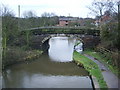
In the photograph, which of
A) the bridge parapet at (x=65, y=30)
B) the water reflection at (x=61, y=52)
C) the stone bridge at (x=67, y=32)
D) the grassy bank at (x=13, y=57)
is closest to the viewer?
the grassy bank at (x=13, y=57)

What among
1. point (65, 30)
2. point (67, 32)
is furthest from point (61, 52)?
point (65, 30)

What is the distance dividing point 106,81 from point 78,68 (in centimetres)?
503

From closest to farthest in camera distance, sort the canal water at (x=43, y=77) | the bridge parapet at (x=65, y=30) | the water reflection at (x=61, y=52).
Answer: the canal water at (x=43, y=77)
the water reflection at (x=61, y=52)
the bridge parapet at (x=65, y=30)

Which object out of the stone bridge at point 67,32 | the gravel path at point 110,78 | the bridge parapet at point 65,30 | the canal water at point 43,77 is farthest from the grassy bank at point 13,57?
the gravel path at point 110,78

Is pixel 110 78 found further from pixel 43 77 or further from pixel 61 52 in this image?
pixel 61 52

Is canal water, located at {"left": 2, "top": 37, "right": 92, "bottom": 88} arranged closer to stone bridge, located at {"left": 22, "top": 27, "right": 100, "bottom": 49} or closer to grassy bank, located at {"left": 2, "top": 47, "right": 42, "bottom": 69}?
grassy bank, located at {"left": 2, "top": 47, "right": 42, "bottom": 69}

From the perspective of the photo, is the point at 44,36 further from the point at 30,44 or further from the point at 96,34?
the point at 96,34

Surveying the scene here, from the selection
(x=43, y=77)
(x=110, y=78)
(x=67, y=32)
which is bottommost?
(x=43, y=77)

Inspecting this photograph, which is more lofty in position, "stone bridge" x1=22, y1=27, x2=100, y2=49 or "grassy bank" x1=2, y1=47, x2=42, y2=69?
"stone bridge" x1=22, y1=27, x2=100, y2=49

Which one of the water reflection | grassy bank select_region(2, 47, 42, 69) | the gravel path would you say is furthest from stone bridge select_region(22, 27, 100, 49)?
the gravel path

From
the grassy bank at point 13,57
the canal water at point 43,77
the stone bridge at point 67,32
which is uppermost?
the stone bridge at point 67,32

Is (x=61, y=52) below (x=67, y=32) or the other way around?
below

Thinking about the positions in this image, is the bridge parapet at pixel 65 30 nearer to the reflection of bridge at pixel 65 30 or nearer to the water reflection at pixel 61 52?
the reflection of bridge at pixel 65 30

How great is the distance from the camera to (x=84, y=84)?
10.5m
